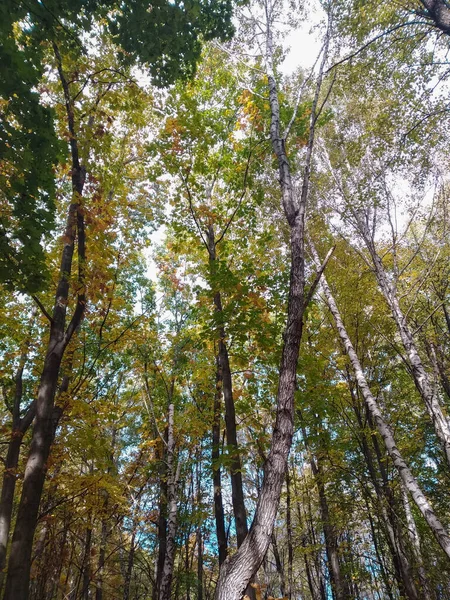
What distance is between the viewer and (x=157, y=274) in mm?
12734

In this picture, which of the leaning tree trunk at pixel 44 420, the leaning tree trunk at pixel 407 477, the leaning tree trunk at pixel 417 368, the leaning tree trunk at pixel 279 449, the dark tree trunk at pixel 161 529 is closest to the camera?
the leaning tree trunk at pixel 279 449

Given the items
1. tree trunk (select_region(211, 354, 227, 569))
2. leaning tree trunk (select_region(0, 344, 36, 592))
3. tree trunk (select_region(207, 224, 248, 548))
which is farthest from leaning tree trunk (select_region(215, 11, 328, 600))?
leaning tree trunk (select_region(0, 344, 36, 592))

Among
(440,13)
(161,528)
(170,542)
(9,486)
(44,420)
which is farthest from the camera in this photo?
(161,528)

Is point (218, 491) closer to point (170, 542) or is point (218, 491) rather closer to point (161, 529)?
point (170, 542)

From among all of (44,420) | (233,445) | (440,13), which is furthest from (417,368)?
(44,420)

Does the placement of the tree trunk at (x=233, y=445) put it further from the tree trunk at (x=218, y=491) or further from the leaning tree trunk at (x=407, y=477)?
the leaning tree trunk at (x=407, y=477)

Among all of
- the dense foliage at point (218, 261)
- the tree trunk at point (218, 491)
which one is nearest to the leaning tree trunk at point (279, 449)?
the dense foliage at point (218, 261)

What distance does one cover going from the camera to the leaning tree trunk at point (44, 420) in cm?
372

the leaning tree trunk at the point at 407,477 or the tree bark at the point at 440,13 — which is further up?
the tree bark at the point at 440,13

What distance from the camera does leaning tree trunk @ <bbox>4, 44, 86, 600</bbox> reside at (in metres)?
3.72

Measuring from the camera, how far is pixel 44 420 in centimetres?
451

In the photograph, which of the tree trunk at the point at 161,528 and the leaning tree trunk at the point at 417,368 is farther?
the tree trunk at the point at 161,528

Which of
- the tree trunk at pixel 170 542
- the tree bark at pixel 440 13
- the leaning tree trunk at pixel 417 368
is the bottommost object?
the tree trunk at pixel 170 542

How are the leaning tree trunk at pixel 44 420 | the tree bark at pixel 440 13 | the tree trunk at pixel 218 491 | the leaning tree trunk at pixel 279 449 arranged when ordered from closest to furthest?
1. the leaning tree trunk at pixel 279 449
2. the leaning tree trunk at pixel 44 420
3. the tree bark at pixel 440 13
4. the tree trunk at pixel 218 491
